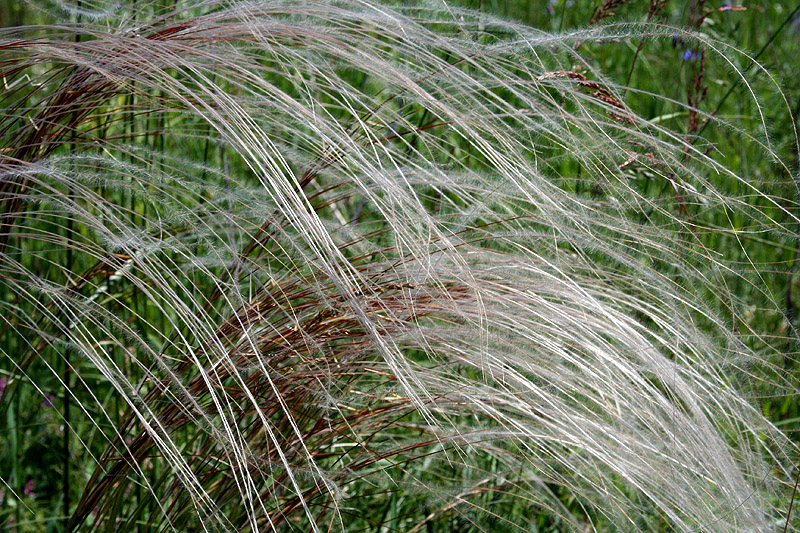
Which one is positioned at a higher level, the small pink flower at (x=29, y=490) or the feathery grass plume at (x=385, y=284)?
the feathery grass plume at (x=385, y=284)

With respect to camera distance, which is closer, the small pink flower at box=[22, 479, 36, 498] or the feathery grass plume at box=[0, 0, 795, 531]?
the feathery grass plume at box=[0, 0, 795, 531]

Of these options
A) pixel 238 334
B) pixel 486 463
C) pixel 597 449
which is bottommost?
pixel 486 463

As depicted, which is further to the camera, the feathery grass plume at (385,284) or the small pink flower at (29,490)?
the small pink flower at (29,490)

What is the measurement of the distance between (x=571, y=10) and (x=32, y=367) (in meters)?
2.90

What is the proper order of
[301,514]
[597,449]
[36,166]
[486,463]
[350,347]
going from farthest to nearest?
[486,463] < [301,514] < [350,347] < [597,449] < [36,166]

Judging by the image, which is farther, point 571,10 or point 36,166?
point 571,10

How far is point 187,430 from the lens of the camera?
5.41 feet

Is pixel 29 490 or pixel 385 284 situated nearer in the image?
pixel 385 284

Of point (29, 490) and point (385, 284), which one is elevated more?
point (385, 284)

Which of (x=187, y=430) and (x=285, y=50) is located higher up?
(x=285, y=50)

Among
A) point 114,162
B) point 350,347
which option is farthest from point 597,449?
point 114,162

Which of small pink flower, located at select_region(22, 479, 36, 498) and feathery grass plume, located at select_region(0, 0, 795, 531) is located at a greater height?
feathery grass plume, located at select_region(0, 0, 795, 531)

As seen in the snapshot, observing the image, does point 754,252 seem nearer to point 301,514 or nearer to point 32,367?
point 301,514

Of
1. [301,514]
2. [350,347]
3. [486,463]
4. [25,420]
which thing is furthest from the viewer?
[25,420]
